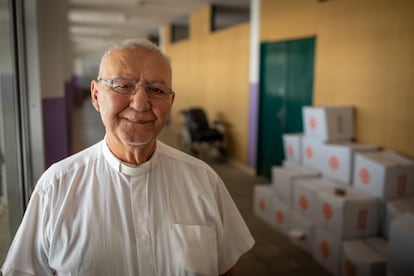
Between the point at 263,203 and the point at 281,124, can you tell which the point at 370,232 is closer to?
the point at 263,203

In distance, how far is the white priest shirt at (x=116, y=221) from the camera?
1146 mm

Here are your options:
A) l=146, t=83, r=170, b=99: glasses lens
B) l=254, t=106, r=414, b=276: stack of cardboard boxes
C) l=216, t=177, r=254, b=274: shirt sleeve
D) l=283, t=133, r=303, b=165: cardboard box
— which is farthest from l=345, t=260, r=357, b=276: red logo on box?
l=146, t=83, r=170, b=99: glasses lens

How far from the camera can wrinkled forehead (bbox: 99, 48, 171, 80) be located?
1.13 meters

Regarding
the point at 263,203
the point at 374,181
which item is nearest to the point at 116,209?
the point at 374,181

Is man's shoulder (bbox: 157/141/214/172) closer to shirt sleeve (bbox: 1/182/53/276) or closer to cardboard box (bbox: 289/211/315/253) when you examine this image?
shirt sleeve (bbox: 1/182/53/276)

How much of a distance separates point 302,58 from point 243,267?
2.72 metres

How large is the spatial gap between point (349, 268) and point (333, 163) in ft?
3.30

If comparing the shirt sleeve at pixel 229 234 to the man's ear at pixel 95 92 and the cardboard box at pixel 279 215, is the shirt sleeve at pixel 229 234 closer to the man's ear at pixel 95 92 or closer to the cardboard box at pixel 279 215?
the man's ear at pixel 95 92

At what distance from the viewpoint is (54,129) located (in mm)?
2758

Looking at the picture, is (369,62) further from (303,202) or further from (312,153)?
(303,202)

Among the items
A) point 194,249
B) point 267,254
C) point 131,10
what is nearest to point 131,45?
point 194,249

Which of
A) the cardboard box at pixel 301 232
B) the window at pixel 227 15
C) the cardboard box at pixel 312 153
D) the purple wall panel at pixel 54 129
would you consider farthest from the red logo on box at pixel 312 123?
the window at pixel 227 15

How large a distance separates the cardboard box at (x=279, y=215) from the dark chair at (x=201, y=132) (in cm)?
271

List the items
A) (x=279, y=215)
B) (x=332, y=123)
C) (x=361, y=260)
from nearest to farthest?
(x=361, y=260) < (x=332, y=123) < (x=279, y=215)
